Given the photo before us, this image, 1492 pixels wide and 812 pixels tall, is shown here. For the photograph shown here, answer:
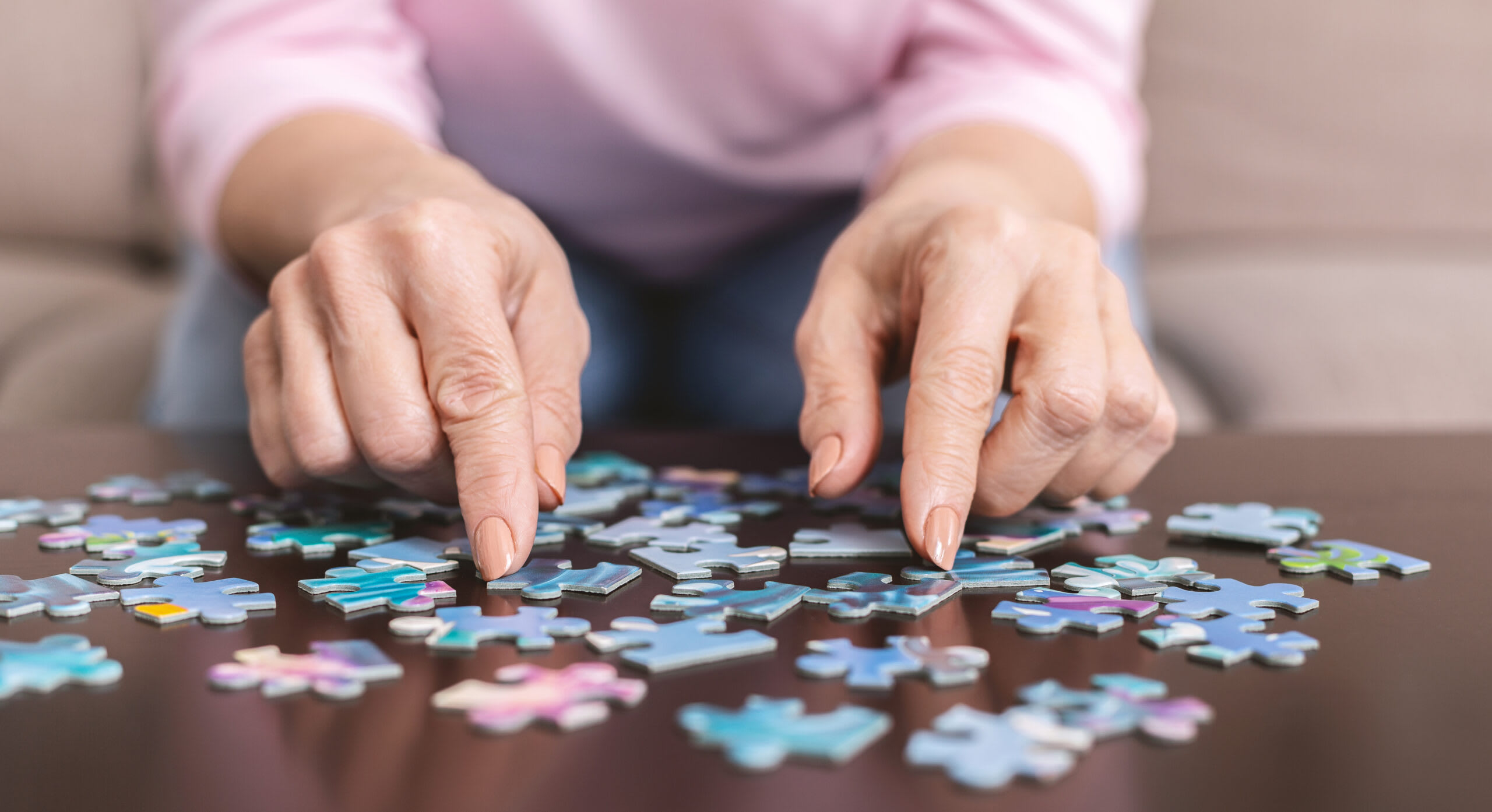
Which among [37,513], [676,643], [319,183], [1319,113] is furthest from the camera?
[1319,113]

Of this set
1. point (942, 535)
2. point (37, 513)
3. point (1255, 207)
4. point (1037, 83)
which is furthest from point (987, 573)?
point (1255, 207)

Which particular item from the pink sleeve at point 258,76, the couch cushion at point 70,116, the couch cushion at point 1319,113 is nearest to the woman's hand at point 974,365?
the pink sleeve at point 258,76

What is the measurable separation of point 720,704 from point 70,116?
10.5ft

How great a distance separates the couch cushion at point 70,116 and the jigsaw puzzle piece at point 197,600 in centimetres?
284

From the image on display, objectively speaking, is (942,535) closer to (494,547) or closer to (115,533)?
(494,547)

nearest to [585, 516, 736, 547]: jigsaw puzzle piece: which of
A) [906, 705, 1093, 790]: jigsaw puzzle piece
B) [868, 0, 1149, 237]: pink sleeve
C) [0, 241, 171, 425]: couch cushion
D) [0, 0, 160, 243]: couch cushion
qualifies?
[906, 705, 1093, 790]: jigsaw puzzle piece

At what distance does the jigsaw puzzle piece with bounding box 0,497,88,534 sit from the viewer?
857 millimetres

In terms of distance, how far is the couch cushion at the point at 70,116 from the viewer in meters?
2.95

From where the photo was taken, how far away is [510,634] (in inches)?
23.2

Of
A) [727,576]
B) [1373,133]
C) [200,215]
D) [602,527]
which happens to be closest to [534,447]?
[602,527]

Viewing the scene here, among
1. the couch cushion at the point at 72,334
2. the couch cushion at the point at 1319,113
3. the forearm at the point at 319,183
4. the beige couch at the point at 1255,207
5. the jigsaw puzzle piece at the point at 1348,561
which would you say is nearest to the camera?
the jigsaw puzzle piece at the point at 1348,561

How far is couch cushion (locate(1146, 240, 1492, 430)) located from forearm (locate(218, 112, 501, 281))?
1.70 m

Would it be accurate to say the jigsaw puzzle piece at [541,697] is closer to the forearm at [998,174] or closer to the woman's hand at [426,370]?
the woman's hand at [426,370]

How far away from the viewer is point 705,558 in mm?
752
